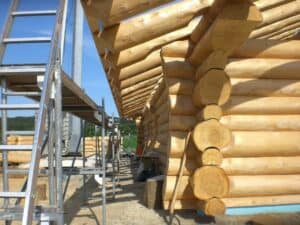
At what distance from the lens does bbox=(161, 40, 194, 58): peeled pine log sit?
643cm

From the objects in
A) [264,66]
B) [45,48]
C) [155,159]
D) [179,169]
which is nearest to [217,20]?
[45,48]

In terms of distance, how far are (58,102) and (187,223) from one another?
379cm

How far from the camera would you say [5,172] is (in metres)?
3.77

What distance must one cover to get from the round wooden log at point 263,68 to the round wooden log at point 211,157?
136 centimetres

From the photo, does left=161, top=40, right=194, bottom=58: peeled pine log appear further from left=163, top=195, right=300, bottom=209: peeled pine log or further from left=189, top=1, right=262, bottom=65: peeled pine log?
left=163, top=195, right=300, bottom=209: peeled pine log

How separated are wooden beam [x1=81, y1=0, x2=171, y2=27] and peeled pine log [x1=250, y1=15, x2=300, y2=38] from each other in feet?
13.6

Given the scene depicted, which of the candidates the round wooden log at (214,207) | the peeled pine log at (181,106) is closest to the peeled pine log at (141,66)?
the peeled pine log at (181,106)

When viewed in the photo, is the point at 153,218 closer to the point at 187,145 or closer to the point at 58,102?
the point at 187,145

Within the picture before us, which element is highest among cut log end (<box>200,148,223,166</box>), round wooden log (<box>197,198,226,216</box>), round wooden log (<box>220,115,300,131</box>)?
round wooden log (<box>220,115,300,131</box>)

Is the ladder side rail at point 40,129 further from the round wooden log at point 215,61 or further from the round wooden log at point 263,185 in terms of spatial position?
the round wooden log at point 263,185

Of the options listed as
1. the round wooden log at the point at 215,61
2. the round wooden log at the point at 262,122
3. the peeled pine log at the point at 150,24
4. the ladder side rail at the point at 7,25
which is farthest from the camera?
the round wooden log at the point at 262,122

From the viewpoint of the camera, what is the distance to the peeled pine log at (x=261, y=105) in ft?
21.6

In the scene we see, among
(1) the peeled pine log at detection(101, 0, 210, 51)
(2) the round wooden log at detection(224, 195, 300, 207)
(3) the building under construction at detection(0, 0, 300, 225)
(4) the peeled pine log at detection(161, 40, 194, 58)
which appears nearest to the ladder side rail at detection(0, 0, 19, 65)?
(1) the peeled pine log at detection(101, 0, 210, 51)

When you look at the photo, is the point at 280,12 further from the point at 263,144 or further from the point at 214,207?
the point at 214,207
